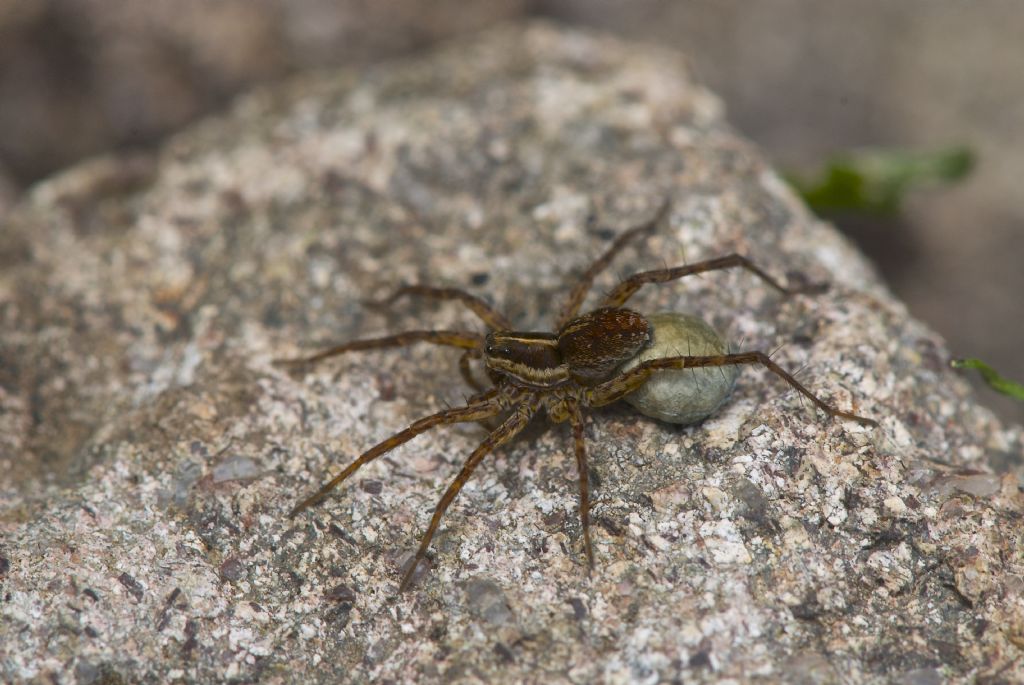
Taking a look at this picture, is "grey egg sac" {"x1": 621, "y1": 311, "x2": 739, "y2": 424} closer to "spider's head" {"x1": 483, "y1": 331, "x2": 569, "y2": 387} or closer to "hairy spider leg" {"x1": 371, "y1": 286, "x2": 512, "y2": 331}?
"spider's head" {"x1": 483, "y1": 331, "x2": 569, "y2": 387}

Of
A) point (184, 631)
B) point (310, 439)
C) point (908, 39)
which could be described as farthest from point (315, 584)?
point (908, 39)

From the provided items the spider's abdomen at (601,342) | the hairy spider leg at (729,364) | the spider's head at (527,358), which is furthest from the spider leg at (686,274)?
the hairy spider leg at (729,364)

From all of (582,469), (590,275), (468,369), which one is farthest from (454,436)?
(590,275)

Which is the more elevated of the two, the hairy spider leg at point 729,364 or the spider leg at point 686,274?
the spider leg at point 686,274

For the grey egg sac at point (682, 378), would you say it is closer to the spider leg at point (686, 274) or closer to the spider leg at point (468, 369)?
the spider leg at point (686, 274)

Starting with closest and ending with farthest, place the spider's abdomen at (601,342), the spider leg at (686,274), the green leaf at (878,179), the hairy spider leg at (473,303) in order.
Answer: the spider's abdomen at (601,342) < the spider leg at (686,274) < the hairy spider leg at (473,303) < the green leaf at (878,179)

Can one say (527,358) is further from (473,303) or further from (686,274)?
(686,274)

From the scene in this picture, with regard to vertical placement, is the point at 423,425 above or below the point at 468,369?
below

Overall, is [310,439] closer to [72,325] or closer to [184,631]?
[184,631]
